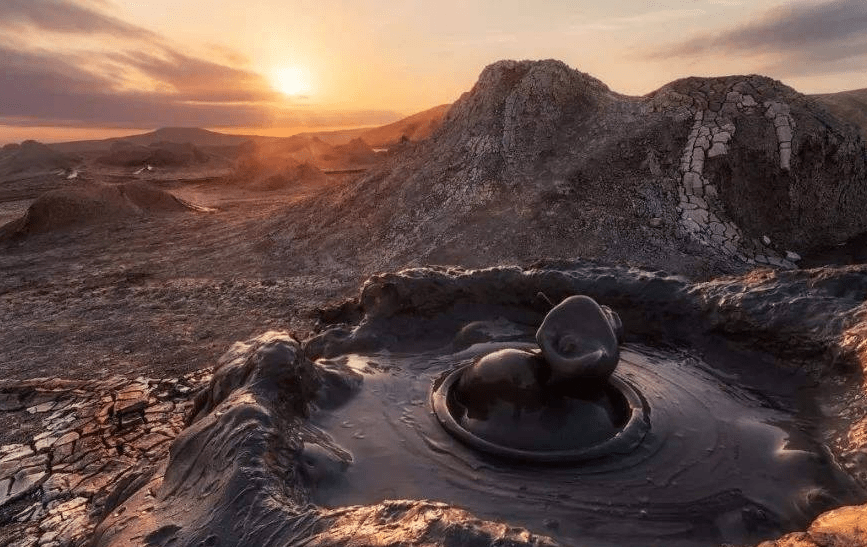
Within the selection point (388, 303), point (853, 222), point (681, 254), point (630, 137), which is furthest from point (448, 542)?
point (853, 222)

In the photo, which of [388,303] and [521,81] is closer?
[388,303]

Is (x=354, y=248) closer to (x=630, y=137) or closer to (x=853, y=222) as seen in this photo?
(x=630, y=137)

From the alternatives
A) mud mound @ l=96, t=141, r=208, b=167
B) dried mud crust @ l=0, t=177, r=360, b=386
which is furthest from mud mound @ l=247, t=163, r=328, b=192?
mud mound @ l=96, t=141, r=208, b=167

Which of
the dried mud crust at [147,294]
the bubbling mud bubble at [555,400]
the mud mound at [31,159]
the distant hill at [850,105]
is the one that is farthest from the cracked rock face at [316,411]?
the mud mound at [31,159]

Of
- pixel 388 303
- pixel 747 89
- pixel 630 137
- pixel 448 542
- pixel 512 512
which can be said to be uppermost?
pixel 747 89

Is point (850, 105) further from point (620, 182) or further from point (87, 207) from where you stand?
point (87, 207)

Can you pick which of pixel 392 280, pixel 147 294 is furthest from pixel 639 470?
pixel 147 294

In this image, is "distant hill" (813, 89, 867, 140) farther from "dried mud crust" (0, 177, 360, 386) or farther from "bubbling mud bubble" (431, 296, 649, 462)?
"bubbling mud bubble" (431, 296, 649, 462)
